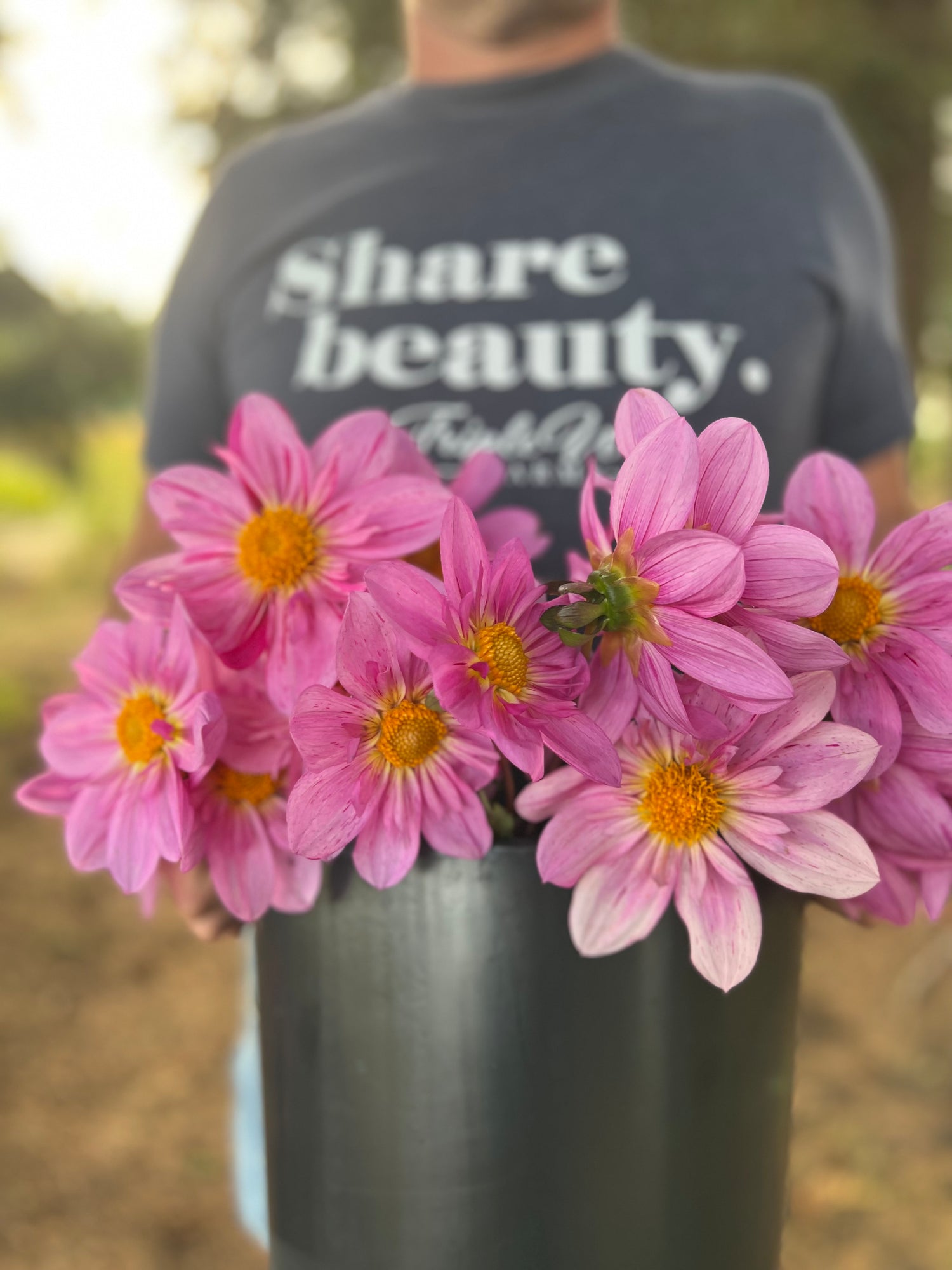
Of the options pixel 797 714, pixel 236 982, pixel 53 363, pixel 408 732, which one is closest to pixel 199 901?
pixel 408 732

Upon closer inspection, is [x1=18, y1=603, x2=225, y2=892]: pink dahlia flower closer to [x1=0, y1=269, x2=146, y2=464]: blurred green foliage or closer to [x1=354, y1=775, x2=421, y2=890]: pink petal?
[x1=354, y1=775, x2=421, y2=890]: pink petal

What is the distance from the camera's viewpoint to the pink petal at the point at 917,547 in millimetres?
367

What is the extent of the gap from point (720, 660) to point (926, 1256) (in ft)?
6.26

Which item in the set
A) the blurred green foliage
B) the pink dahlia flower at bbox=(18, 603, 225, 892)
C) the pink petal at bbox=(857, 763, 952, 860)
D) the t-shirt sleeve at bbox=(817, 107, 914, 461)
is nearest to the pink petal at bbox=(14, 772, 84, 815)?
the pink dahlia flower at bbox=(18, 603, 225, 892)

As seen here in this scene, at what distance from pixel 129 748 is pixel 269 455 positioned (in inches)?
4.9

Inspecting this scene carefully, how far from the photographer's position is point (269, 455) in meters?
0.41

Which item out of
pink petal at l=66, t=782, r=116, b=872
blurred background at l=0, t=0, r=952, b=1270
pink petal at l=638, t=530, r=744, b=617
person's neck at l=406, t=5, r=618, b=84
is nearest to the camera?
pink petal at l=638, t=530, r=744, b=617

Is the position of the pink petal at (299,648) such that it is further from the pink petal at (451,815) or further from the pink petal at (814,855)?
the pink petal at (814,855)

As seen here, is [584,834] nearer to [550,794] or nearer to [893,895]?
[550,794]

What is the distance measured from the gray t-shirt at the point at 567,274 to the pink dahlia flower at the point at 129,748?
1.49 ft

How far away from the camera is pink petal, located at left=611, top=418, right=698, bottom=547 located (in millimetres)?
318

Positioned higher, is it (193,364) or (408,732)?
(193,364)

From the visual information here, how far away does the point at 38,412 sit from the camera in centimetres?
407

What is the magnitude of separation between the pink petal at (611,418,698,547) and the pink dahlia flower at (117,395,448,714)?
88mm
